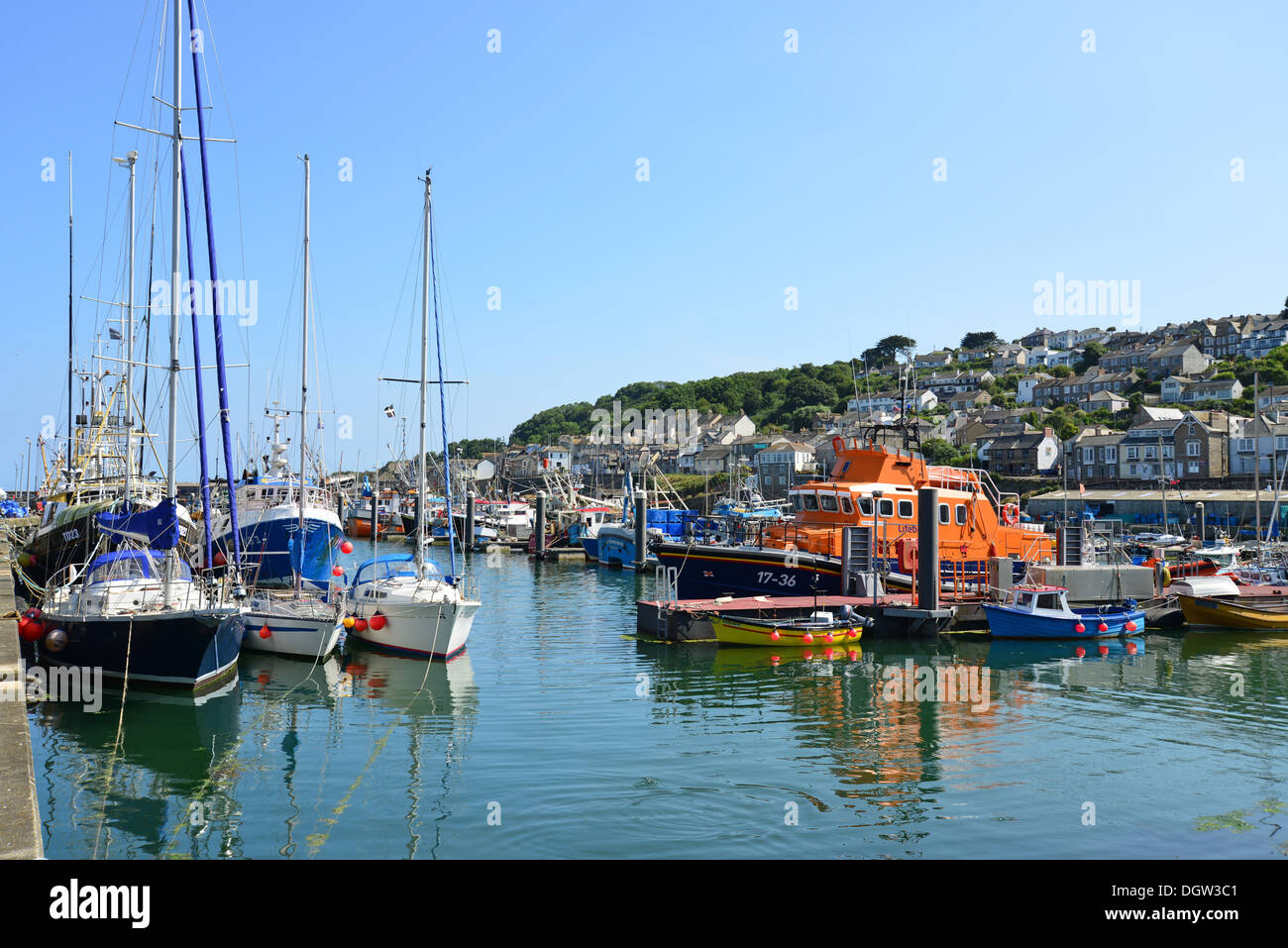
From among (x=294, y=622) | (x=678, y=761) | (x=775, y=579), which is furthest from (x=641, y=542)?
(x=678, y=761)

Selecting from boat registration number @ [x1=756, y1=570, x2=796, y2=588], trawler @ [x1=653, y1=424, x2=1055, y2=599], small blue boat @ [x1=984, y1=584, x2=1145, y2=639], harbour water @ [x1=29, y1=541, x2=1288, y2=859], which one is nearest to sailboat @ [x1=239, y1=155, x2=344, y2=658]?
harbour water @ [x1=29, y1=541, x2=1288, y2=859]

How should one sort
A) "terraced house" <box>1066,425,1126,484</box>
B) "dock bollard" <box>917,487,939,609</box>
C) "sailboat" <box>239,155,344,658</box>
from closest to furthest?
Answer: "sailboat" <box>239,155,344,658</box> → "dock bollard" <box>917,487,939,609</box> → "terraced house" <box>1066,425,1126,484</box>

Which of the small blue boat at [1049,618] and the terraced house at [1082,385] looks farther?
the terraced house at [1082,385]

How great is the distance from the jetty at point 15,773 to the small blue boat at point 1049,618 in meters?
23.9

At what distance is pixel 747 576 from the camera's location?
3039cm

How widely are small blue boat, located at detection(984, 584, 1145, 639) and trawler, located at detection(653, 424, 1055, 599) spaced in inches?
111

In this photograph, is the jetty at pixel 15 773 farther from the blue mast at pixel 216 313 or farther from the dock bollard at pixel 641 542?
the dock bollard at pixel 641 542

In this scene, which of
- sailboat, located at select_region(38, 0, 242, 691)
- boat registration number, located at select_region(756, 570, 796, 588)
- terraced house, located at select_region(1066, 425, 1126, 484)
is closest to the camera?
sailboat, located at select_region(38, 0, 242, 691)

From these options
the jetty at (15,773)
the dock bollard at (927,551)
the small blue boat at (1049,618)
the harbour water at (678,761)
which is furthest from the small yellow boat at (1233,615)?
the jetty at (15,773)

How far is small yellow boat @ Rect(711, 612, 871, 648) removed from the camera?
26.0m

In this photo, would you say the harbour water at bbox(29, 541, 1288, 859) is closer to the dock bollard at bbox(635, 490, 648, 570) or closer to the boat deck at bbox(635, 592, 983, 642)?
the boat deck at bbox(635, 592, 983, 642)

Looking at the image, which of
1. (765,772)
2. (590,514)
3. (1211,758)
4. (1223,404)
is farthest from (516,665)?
(1223,404)

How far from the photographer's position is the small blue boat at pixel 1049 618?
91.5 feet
